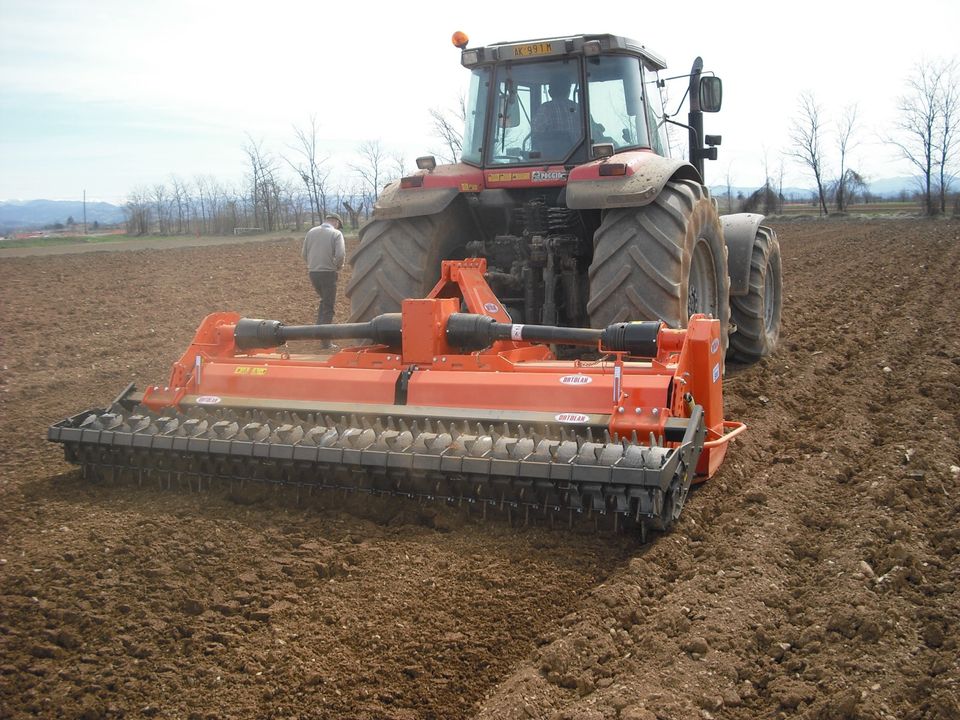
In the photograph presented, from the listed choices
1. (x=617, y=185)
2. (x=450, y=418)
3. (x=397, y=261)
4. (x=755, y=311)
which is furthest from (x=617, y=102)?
(x=450, y=418)

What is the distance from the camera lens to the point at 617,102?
6.47 m

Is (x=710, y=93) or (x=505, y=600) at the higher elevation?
(x=710, y=93)

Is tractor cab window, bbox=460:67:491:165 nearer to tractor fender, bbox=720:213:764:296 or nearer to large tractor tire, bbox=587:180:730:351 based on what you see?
large tractor tire, bbox=587:180:730:351

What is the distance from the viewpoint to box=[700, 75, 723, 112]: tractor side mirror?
23.3ft

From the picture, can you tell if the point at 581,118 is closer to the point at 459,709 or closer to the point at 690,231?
the point at 690,231

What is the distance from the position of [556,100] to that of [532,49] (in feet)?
1.19

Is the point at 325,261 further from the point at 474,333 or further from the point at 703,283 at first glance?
the point at 474,333

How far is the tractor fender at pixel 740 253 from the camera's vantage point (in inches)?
312

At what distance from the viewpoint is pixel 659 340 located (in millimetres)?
4832

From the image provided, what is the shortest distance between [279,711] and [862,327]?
324 inches

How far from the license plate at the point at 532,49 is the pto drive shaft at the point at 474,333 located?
2.08 m

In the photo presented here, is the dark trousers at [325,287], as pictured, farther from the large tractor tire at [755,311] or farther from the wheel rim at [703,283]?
the wheel rim at [703,283]

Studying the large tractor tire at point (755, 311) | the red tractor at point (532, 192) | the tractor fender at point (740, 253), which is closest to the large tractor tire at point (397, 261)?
the red tractor at point (532, 192)

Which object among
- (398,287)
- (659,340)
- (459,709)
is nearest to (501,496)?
(659,340)
